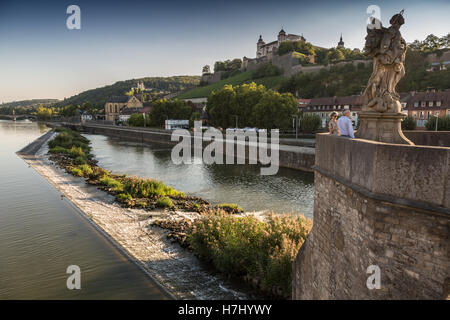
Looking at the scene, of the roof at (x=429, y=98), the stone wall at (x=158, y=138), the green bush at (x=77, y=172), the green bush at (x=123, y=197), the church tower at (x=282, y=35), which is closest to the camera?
the green bush at (x=123, y=197)

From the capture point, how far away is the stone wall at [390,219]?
13.8 feet

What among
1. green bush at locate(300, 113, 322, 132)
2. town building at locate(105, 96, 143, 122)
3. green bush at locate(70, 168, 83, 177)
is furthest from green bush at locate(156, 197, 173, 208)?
town building at locate(105, 96, 143, 122)

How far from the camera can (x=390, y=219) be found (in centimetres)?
468

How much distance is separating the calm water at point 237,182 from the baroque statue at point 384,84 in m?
12.3

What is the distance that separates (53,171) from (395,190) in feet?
103

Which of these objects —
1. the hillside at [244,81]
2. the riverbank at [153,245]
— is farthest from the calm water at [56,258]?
Answer: the hillside at [244,81]

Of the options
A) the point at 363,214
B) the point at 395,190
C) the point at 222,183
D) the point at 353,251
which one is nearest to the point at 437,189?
the point at 395,190

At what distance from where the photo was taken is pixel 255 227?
11953 mm

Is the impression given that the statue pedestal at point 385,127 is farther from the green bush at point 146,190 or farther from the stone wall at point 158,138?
the green bush at point 146,190

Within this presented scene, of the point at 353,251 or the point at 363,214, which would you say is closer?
the point at 363,214

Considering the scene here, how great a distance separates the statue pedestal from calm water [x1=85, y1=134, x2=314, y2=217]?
12.2 meters

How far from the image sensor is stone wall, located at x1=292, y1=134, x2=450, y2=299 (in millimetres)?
4191
